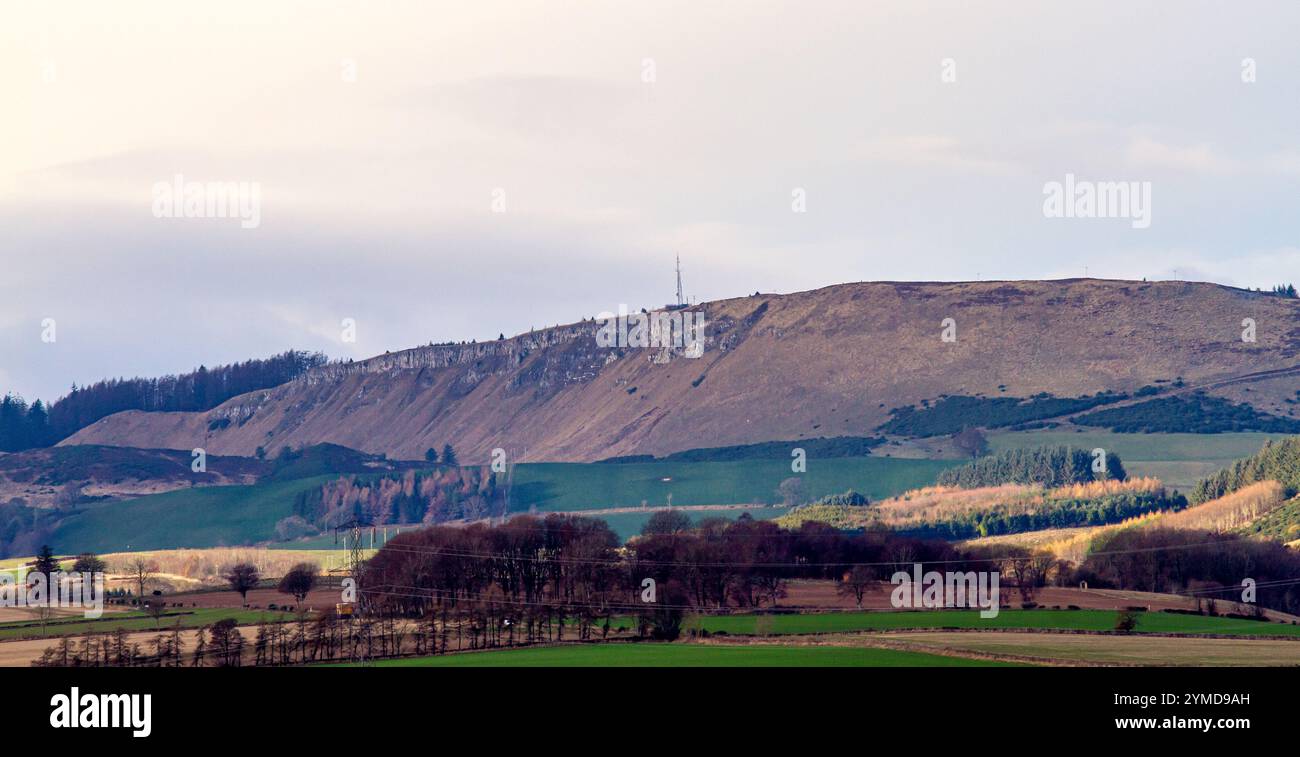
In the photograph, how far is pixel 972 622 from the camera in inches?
4973

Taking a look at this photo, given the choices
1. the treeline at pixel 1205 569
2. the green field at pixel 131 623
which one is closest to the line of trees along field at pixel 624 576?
the treeline at pixel 1205 569

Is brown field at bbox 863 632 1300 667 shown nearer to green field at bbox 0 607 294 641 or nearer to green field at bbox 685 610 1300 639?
green field at bbox 685 610 1300 639

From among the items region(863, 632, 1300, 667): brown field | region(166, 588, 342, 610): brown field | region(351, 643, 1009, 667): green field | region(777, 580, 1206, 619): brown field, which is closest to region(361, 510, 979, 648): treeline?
region(777, 580, 1206, 619): brown field

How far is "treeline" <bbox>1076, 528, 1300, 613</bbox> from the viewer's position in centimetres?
15450

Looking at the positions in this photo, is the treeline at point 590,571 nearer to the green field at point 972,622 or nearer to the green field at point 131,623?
the green field at point 972,622

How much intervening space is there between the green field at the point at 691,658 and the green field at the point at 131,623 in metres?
28.3

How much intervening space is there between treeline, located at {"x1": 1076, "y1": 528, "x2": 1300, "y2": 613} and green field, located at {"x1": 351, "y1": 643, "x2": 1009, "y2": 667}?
58217 mm

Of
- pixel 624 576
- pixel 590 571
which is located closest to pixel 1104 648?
pixel 624 576

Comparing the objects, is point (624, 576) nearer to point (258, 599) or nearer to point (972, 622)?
point (972, 622)

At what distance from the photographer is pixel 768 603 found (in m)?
148

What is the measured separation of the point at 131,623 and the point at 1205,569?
309ft

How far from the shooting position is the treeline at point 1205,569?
154 metres
